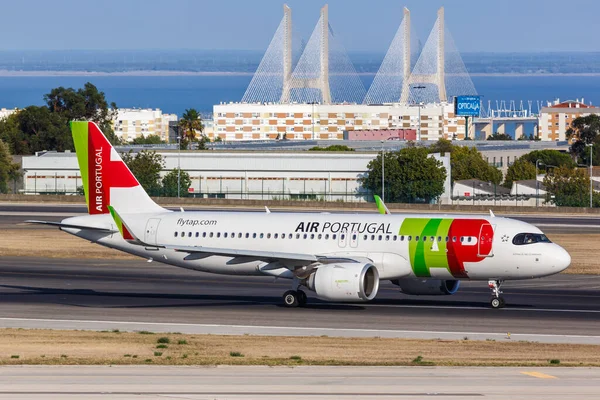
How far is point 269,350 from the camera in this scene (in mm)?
32812

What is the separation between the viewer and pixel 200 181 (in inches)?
5148

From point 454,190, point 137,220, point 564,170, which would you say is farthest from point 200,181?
point 137,220

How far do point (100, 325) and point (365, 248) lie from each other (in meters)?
10.5

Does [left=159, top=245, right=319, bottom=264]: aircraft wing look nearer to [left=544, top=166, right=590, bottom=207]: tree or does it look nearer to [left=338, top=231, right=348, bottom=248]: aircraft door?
[left=338, top=231, right=348, bottom=248]: aircraft door

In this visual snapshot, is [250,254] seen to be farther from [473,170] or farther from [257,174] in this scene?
[473,170]

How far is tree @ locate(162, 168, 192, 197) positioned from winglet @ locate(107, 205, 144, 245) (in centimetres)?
7842

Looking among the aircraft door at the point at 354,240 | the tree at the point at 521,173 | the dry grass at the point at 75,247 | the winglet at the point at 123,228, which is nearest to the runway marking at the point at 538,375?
the aircraft door at the point at 354,240

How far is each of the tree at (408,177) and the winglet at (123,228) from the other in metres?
78.7

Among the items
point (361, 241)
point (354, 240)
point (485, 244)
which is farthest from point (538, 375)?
point (354, 240)

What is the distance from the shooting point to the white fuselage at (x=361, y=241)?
4219 centimetres

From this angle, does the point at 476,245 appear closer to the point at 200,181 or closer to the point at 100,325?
the point at 100,325

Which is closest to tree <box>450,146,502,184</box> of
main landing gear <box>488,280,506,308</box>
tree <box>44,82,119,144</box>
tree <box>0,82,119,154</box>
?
tree <box>0,82,119,154</box>

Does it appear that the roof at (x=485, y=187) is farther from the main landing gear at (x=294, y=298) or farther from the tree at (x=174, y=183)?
the main landing gear at (x=294, y=298)

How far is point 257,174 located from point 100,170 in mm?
82868
